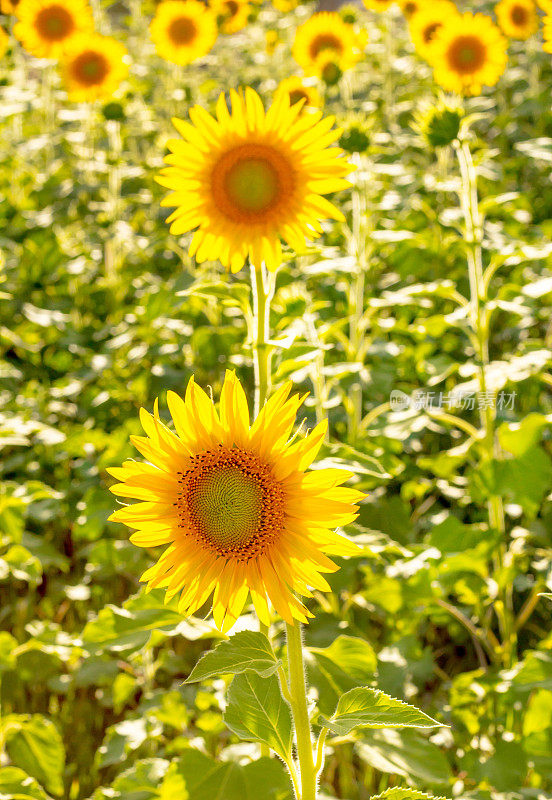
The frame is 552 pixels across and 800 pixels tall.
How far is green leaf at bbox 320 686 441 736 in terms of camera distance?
3.12 ft

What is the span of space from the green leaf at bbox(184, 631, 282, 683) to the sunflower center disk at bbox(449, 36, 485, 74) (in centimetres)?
296

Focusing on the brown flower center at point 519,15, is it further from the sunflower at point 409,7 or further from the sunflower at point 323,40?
the sunflower at point 323,40

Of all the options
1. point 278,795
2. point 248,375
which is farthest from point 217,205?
point 248,375

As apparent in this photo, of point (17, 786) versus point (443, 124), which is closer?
point (17, 786)

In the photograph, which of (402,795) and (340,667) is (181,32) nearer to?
(340,667)

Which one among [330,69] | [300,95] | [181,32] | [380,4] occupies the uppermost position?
[380,4]

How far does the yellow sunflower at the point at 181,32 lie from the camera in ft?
15.2

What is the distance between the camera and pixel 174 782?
1411mm

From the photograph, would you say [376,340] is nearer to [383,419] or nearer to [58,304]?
[383,419]

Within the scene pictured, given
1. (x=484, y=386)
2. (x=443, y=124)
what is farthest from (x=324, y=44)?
(x=484, y=386)

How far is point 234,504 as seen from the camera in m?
1.06

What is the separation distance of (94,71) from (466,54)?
1.86 meters

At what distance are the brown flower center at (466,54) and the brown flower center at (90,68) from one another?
175cm

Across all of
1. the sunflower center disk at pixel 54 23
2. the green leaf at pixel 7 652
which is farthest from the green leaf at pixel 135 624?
the sunflower center disk at pixel 54 23
